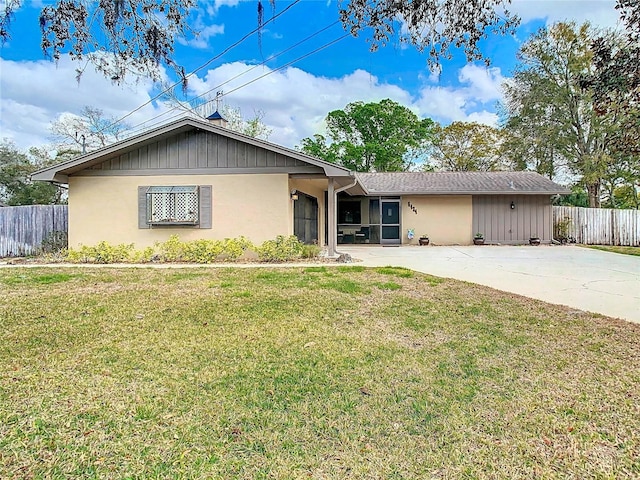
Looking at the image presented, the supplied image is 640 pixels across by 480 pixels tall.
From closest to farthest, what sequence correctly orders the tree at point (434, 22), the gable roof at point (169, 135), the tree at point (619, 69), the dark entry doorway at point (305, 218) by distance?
the tree at point (434, 22)
the tree at point (619, 69)
the gable roof at point (169, 135)
the dark entry doorway at point (305, 218)

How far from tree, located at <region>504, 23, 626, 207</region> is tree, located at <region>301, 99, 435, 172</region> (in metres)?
8.15

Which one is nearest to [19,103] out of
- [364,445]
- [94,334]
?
[94,334]

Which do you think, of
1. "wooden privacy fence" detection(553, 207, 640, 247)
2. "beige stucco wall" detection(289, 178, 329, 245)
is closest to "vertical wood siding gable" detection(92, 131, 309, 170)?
"beige stucco wall" detection(289, 178, 329, 245)

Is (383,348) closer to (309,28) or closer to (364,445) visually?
(364,445)

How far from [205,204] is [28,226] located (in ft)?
20.5

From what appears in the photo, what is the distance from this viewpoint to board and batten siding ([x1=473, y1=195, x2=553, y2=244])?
1580 cm

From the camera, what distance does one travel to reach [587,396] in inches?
101

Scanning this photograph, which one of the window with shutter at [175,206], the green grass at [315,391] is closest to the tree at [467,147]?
the window with shutter at [175,206]

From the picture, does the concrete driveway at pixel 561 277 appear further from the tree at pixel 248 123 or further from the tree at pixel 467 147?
the tree at pixel 248 123

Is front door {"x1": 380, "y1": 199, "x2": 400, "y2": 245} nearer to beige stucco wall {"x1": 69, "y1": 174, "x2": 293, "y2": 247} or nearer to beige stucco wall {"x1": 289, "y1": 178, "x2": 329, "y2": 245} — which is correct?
beige stucco wall {"x1": 289, "y1": 178, "x2": 329, "y2": 245}

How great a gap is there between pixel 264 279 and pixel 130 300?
2175mm

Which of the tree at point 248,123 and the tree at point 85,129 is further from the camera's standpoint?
the tree at point 248,123

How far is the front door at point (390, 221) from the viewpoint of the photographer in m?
16.4

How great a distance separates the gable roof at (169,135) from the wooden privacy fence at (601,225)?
37.5 feet
